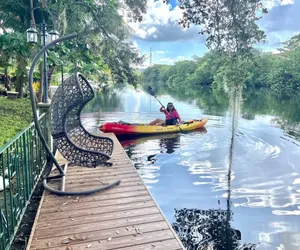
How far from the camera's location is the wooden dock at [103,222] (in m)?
2.24

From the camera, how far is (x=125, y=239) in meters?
2.29

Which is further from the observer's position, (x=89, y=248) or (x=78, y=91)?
(x=78, y=91)

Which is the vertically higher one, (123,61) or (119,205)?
(123,61)

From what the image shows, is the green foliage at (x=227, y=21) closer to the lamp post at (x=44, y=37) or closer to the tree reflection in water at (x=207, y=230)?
the lamp post at (x=44, y=37)

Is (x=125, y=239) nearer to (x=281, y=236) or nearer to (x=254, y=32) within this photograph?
(x=281, y=236)

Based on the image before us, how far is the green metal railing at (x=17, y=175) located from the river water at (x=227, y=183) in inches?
79.3

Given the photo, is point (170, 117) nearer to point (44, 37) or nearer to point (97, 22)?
point (97, 22)

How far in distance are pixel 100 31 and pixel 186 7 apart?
7225 millimetres

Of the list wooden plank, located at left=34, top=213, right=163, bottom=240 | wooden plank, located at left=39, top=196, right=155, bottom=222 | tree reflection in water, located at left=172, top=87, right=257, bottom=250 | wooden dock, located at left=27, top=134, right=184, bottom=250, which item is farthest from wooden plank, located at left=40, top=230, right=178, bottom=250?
tree reflection in water, located at left=172, top=87, right=257, bottom=250

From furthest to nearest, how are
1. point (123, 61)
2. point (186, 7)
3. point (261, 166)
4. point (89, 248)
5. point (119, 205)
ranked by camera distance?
1. point (123, 61)
2. point (261, 166)
3. point (186, 7)
4. point (119, 205)
5. point (89, 248)

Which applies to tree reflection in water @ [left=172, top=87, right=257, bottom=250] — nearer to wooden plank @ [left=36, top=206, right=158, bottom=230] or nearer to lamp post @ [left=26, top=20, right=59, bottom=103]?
wooden plank @ [left=36, top=206, right=158, bottom=230]

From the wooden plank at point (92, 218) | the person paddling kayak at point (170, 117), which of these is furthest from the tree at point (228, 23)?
the person paddling kayak at point (170, 117)

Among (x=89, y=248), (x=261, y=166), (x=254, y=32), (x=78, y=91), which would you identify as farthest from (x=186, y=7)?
(x=261, y=166)

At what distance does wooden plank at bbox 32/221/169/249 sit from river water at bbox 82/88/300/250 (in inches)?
49.2
